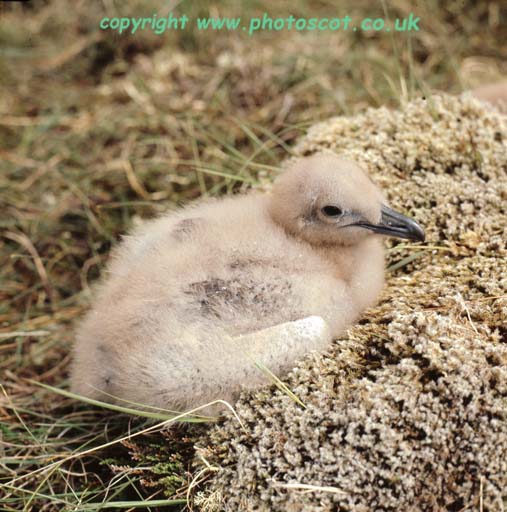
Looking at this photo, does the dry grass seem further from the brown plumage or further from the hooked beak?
the hooked beak

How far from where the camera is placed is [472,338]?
7.31 feet

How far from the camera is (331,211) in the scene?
102 inches

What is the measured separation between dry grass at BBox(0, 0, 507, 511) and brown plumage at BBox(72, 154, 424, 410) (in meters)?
0.29

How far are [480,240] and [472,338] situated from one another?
62cm

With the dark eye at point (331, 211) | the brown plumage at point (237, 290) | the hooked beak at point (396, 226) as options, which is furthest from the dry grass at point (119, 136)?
the hooked beak at point (396, 226)

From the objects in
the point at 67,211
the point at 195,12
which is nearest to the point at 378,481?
the point at 67,211

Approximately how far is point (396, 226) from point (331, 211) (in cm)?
26

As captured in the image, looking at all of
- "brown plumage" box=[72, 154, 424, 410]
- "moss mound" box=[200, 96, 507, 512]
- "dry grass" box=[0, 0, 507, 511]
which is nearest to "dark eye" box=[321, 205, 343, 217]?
"brown plumage" box=[72, 154, 424, 410]

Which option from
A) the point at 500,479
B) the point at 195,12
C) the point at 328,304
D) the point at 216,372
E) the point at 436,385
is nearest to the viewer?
the point at 500,479

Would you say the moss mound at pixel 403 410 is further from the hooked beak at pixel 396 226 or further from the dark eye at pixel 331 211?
the dark eye at pixel 331 211

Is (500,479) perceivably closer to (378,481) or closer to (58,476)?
(378,481)

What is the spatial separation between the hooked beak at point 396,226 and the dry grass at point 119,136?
93 centimetres

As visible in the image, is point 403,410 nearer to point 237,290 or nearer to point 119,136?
point 237,290

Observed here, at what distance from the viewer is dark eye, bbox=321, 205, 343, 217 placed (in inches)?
102
